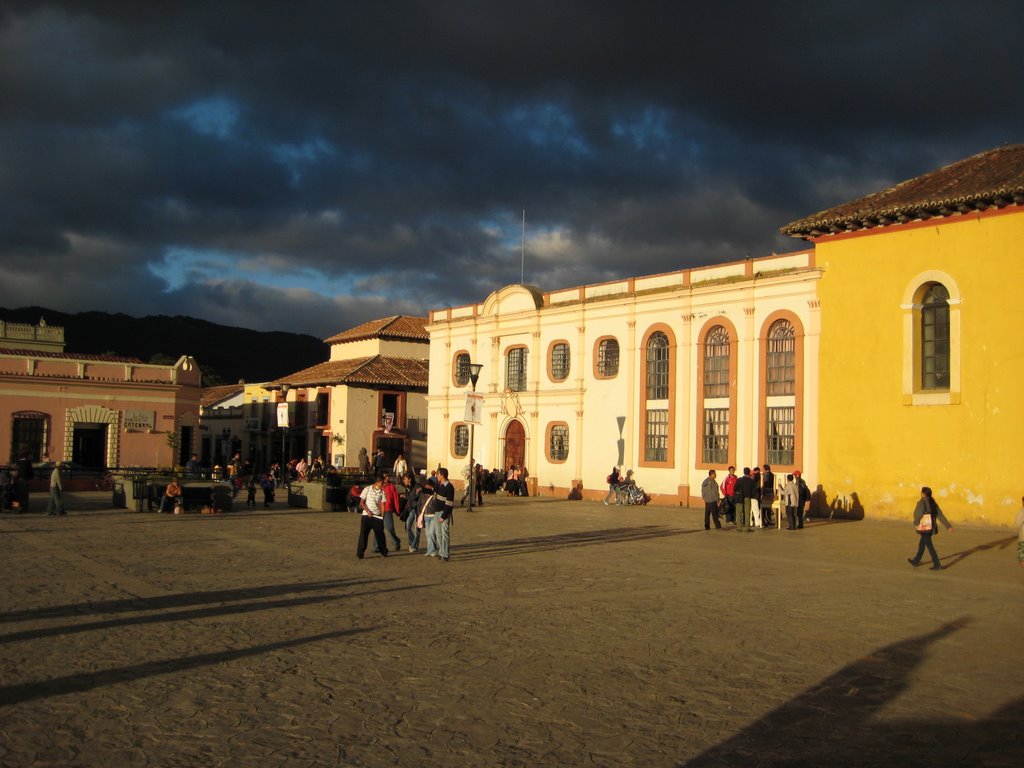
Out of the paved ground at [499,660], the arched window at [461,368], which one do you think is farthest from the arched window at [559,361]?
the paved ground at [499,660]

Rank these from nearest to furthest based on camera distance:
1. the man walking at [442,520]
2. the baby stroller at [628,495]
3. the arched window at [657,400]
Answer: the man walking at [442,520] → the baby stroller at [628,495] → the arched window at [657,400]

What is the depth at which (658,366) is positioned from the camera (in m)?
35.1

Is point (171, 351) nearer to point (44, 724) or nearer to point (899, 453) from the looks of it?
point (899, 453)

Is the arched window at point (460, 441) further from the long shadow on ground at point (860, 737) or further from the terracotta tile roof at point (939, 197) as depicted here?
the long shadow on ground at point (860, 737)

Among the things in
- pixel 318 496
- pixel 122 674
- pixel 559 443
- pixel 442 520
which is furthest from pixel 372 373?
pixel 122 674

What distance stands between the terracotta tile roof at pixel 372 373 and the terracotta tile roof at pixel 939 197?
87.2 ft

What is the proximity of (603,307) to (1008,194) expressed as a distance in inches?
603

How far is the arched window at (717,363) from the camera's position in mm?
32688

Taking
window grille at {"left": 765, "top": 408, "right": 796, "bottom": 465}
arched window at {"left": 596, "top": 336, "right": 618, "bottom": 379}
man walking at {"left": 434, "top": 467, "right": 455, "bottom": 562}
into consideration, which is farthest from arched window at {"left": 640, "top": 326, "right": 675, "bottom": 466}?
man walking at {"left": 434, "top": 467, "right": 455, "bottom": 562}

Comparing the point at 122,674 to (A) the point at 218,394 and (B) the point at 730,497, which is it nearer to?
(B) the point at 730,497

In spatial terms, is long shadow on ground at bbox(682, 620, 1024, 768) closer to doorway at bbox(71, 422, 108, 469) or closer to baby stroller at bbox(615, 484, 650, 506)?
baby stroller at bbox(615, 484, 650, 506)

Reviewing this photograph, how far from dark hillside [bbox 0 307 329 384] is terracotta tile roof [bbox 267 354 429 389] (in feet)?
267

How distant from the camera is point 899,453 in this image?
2759 cm

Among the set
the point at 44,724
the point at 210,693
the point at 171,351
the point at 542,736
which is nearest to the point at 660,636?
the point at 542,736
